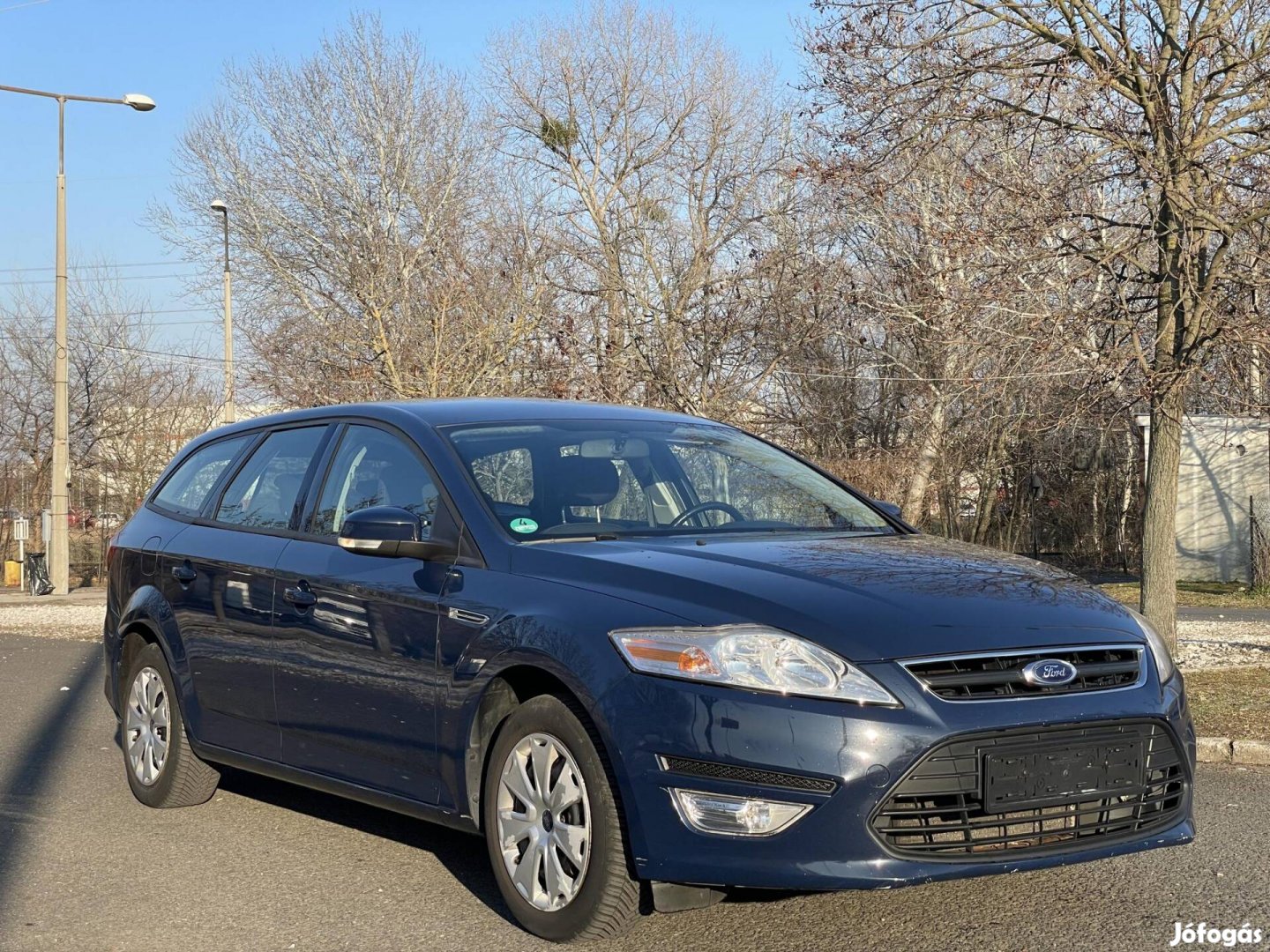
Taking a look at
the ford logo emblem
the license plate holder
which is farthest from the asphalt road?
the ford logo emblem

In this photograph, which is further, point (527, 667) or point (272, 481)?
point (272, 481)

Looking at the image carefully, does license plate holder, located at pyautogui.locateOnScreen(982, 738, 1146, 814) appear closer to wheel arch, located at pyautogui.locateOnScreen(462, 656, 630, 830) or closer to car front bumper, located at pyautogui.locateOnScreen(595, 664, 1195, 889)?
car front bumper, located at pyautogui.locateOnScreen(595, 664, 1195, 889)

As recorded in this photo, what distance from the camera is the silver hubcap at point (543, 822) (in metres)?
4.37

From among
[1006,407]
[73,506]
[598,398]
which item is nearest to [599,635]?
[598,398]

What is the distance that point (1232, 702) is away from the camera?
30.1 feet

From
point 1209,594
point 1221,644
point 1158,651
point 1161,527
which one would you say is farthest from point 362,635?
point 1209,594

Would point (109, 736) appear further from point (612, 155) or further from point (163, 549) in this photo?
point (612, 155)

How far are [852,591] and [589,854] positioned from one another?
107 cm

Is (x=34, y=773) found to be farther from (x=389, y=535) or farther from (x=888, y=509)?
(x=888, y=509)

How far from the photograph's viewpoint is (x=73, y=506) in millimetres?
45375

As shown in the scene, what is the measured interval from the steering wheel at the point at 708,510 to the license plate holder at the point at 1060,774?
5.31 feet

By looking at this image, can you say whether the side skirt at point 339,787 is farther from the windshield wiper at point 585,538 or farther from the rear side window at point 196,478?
the rear side window at point 196,478

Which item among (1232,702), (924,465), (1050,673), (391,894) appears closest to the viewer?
(1050,673)

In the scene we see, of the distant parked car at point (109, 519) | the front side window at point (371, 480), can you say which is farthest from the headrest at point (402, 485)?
the distant parked car at point (109, 519)
